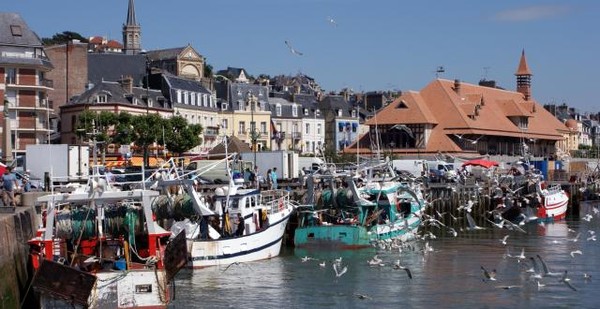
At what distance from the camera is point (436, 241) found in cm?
4881

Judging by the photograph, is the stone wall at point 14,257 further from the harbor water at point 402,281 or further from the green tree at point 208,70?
the green tree at point 208,70

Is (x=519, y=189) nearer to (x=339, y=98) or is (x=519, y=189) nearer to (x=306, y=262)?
(x=306, y=262)

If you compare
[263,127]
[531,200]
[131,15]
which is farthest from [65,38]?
[531,200]

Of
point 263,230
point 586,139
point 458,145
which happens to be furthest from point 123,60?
point 586,139

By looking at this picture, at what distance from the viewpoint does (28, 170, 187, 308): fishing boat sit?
996 inches

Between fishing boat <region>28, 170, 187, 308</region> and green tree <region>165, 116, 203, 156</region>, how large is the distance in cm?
4681

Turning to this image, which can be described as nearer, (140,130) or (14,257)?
(14,257)

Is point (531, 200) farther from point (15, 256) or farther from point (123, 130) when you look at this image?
point (15, 256)

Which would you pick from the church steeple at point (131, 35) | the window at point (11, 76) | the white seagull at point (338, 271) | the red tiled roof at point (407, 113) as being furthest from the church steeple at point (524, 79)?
the white seagull at point (338, 271)

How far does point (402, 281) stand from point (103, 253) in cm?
1105

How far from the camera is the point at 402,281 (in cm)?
3459

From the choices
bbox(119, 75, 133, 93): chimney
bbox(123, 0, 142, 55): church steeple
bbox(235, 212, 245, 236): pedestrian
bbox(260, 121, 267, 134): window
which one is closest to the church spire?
bbox(123, 0, 142, 55): church steeple

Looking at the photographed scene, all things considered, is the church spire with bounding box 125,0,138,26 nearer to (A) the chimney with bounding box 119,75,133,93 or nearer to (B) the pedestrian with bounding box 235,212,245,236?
(A) the chimney with bounding box 119,75,133,93

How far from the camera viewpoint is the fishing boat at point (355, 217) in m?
43.1
